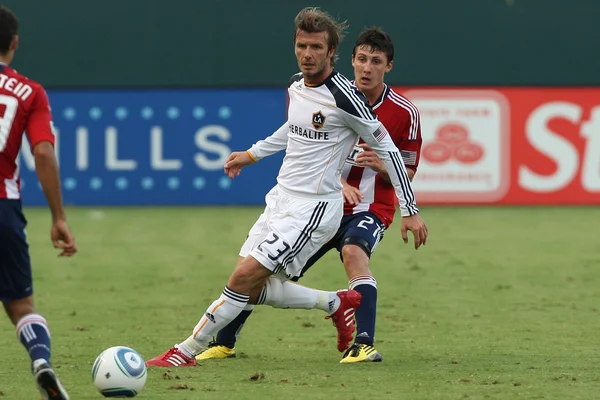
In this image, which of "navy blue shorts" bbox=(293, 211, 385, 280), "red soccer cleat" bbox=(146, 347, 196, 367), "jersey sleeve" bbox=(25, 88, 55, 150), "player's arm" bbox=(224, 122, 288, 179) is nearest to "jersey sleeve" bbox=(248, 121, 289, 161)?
"player's arm" bbox=(224, 122, 288, 179)

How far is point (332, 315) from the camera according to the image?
7621 millimetres

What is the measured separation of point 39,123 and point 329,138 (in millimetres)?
2021

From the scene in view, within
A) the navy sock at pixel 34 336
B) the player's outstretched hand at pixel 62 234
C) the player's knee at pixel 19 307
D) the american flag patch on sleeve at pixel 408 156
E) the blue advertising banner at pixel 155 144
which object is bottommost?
the blue advertising banner at pixel 155 144

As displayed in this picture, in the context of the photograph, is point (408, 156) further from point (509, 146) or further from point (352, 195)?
point (509, 146)

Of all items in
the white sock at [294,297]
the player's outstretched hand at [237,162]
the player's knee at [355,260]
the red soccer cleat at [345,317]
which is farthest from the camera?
the player's outstretched hand at [237,162]

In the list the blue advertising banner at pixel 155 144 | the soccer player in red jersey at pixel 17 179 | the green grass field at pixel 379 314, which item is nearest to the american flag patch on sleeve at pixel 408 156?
the green grass field at pixel 379 314

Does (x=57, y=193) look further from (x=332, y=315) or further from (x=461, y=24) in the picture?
(x=461, y=24)

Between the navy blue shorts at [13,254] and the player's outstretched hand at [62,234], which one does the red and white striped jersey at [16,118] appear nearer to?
the navy blue shorts at [13,254]

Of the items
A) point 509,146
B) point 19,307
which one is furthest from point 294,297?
point 509,146

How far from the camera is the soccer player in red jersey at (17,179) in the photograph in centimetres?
579

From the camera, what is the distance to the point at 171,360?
23.6 feet

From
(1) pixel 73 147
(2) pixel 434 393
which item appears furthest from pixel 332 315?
(1) pixel 73 147

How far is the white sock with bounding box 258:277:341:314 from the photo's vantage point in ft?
24.5

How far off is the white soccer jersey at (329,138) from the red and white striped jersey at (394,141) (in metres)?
0.64
